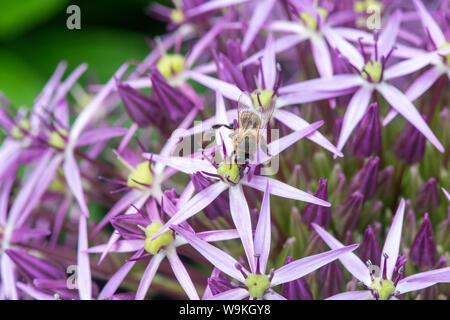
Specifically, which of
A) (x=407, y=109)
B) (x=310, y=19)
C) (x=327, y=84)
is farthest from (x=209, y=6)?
(x=407, y=109)

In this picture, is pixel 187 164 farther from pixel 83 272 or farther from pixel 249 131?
pixel 83 272

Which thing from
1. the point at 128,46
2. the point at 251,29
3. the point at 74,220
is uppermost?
the point at 128,46

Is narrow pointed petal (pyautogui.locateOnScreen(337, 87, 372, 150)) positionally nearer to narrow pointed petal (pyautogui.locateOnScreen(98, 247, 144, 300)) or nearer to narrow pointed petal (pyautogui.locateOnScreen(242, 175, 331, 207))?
narrow pointed petal (pyautogui.locateOnScreen(242, 175, 331, 207))

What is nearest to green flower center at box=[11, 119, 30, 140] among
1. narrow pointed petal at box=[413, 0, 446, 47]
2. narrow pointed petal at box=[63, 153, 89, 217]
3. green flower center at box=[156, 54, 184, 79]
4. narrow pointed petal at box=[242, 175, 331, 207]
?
narrow pointed petal at box=[63, 153, 89, 217]

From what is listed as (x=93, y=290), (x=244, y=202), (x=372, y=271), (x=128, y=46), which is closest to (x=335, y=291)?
(x=372, y=271)

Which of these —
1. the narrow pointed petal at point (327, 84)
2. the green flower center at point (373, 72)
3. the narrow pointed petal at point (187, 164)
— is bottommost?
the narrow pointed petal at point (187, 164)

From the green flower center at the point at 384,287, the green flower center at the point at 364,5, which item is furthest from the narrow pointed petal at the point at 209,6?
the green flower center at the point at 384,287

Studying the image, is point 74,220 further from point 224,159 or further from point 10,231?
point 224,159

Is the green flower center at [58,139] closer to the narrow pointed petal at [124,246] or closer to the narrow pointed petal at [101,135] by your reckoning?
the narrow pointed petal at [101,135]

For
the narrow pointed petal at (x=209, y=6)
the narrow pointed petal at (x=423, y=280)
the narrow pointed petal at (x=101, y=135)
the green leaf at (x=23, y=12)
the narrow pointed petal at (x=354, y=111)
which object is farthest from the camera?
the green leaf at (x=23, y=12)
